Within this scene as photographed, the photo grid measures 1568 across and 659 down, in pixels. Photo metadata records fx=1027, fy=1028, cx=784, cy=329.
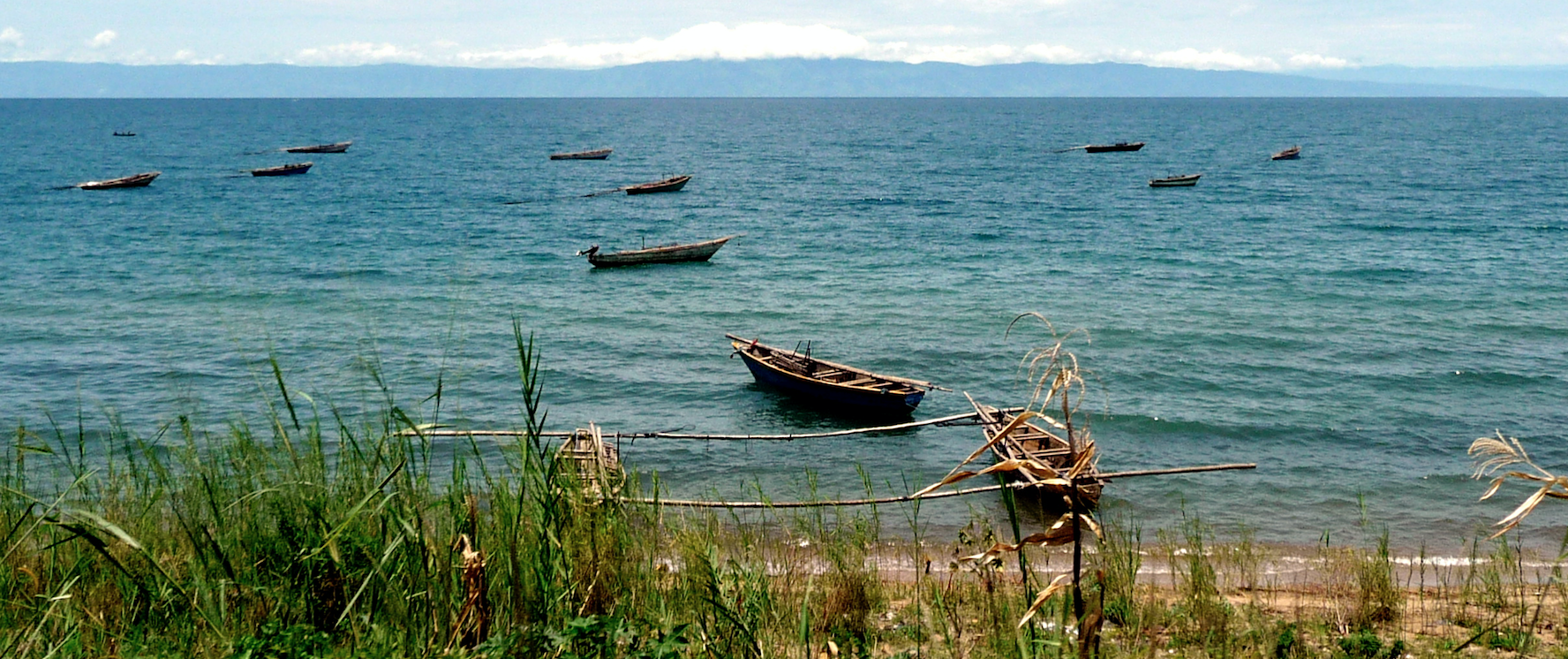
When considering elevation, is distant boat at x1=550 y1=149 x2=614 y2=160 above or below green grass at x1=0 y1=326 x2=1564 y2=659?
above

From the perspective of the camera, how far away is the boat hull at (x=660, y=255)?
3662cm

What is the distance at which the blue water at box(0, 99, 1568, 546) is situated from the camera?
17.9m

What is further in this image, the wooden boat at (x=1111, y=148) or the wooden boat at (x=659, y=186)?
the wooden boat at (x=1111, y=148)

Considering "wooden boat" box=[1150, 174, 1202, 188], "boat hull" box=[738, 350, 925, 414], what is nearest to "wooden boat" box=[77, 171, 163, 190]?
"boat hull" box=[738, 350, 925, 414]

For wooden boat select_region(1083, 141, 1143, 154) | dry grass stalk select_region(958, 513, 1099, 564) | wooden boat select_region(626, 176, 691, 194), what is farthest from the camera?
wooden boat select_region(1083, 141, 1143, 154)

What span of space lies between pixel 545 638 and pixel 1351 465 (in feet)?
56.1

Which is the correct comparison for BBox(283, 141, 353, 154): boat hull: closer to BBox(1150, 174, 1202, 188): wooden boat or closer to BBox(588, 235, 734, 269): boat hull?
BBox(588, 235, 734, 269): boat hull

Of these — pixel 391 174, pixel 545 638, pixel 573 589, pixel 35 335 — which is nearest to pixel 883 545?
pixel 573 589

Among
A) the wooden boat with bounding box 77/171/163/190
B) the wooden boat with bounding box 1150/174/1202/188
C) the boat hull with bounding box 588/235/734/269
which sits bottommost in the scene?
the boat hull with bounding box 588/235/734/269

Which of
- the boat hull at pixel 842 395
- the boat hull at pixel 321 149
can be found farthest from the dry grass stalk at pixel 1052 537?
the boat hull at pixel 321 149

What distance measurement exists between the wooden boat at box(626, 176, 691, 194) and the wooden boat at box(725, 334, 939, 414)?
4196cm

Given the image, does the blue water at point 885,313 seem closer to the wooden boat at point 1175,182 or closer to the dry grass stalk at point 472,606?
the wooden boat at point 1175,182

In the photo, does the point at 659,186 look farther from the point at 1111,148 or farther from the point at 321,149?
the point at 321,149

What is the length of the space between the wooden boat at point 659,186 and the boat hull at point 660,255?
2498 centimetres
